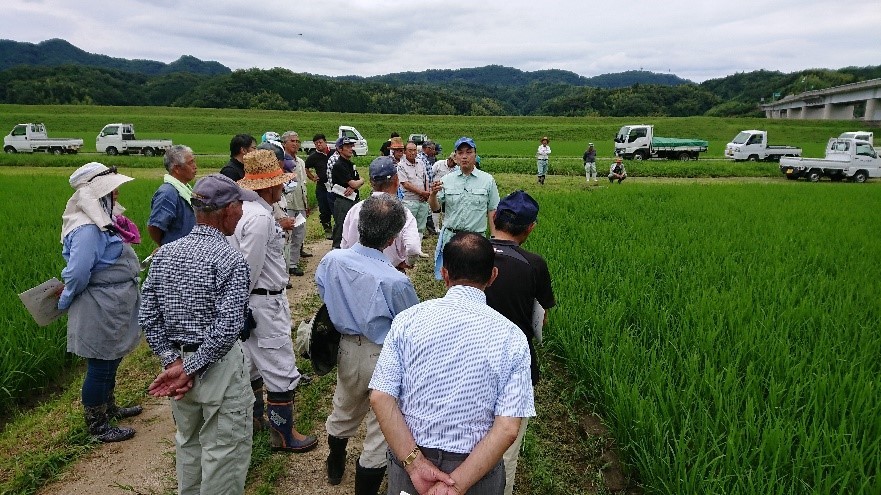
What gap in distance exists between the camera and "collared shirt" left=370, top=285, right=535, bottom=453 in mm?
1487

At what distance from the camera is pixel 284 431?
119 inches

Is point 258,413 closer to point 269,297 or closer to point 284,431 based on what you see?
point 284,431

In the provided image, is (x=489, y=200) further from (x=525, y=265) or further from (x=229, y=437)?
(x=229, y=437)

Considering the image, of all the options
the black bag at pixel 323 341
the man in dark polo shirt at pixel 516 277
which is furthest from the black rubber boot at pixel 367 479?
the man in dark polo shirt at pixel 516 277

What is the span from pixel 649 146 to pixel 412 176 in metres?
20.0

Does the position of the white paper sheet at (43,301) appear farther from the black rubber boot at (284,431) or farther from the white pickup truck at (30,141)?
the white pickup truck at (30,141)

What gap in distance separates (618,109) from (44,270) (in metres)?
65.7

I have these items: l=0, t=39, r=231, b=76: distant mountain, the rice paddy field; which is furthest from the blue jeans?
l=0, t=39, r=231, b=76: distant mountain

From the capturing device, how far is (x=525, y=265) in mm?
2342

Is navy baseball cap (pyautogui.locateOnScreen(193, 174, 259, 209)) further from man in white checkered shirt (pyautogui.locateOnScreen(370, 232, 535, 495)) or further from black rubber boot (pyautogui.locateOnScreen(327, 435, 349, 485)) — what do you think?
black rubber boot (pyautogui.locateOnScreen(327, 435, 349, 485))

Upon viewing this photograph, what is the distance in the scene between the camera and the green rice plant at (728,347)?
7.75 feet

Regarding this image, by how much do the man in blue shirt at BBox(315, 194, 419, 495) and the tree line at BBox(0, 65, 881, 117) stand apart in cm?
5478

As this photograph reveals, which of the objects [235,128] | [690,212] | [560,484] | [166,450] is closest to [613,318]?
[560,484]

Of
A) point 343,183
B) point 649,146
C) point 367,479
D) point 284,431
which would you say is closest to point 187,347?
point 367,479
